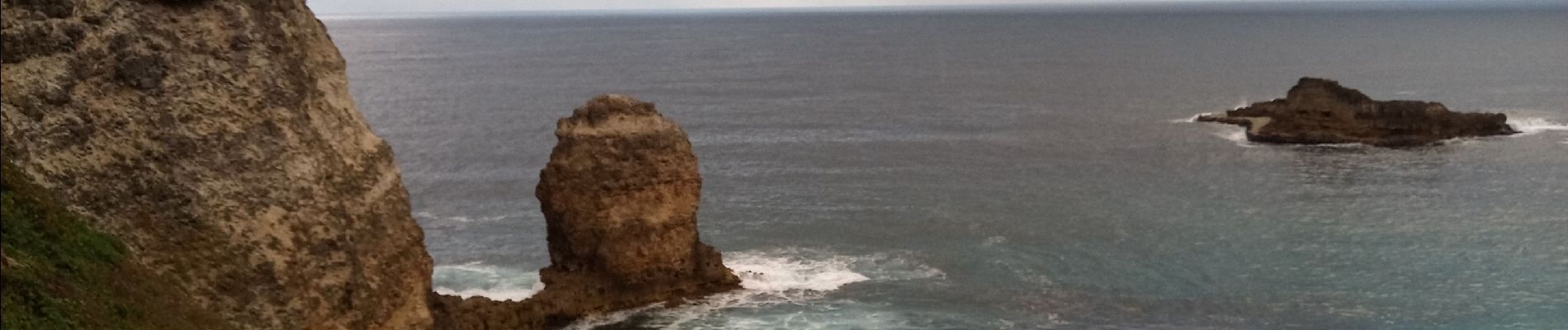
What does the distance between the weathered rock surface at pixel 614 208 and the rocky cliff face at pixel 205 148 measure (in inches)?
590

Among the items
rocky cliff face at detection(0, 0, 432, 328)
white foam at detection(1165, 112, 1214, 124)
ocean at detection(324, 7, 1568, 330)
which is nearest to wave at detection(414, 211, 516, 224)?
ocean at detection(324, 7, 1568, 330)

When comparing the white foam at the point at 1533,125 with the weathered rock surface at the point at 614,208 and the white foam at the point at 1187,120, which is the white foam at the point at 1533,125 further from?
the weathered rock surface at the point at 614,208

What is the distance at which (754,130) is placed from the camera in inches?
3949

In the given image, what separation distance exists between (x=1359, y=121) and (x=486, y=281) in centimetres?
6512

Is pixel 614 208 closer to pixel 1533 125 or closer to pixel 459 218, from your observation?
pixel 459 218

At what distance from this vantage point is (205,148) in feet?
86.7

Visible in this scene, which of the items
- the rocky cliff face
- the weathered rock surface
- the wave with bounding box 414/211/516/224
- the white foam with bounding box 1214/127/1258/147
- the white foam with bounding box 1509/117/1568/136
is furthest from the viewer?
the white foam with bounding box 1509/117/1568/136

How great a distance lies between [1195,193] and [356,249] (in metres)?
53.1

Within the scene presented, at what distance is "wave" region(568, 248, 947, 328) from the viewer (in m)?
44.2

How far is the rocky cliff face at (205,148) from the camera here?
25.5 metres

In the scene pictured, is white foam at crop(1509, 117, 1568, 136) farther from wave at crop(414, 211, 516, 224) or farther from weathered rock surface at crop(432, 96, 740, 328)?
weathered rock surface at crop(432, 96, 740, 328)

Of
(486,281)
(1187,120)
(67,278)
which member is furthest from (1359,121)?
(67,278)

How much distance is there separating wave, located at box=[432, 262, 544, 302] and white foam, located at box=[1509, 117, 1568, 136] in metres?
76.7

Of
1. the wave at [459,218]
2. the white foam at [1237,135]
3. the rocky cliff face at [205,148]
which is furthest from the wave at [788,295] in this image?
the white foam at [1237,135]
